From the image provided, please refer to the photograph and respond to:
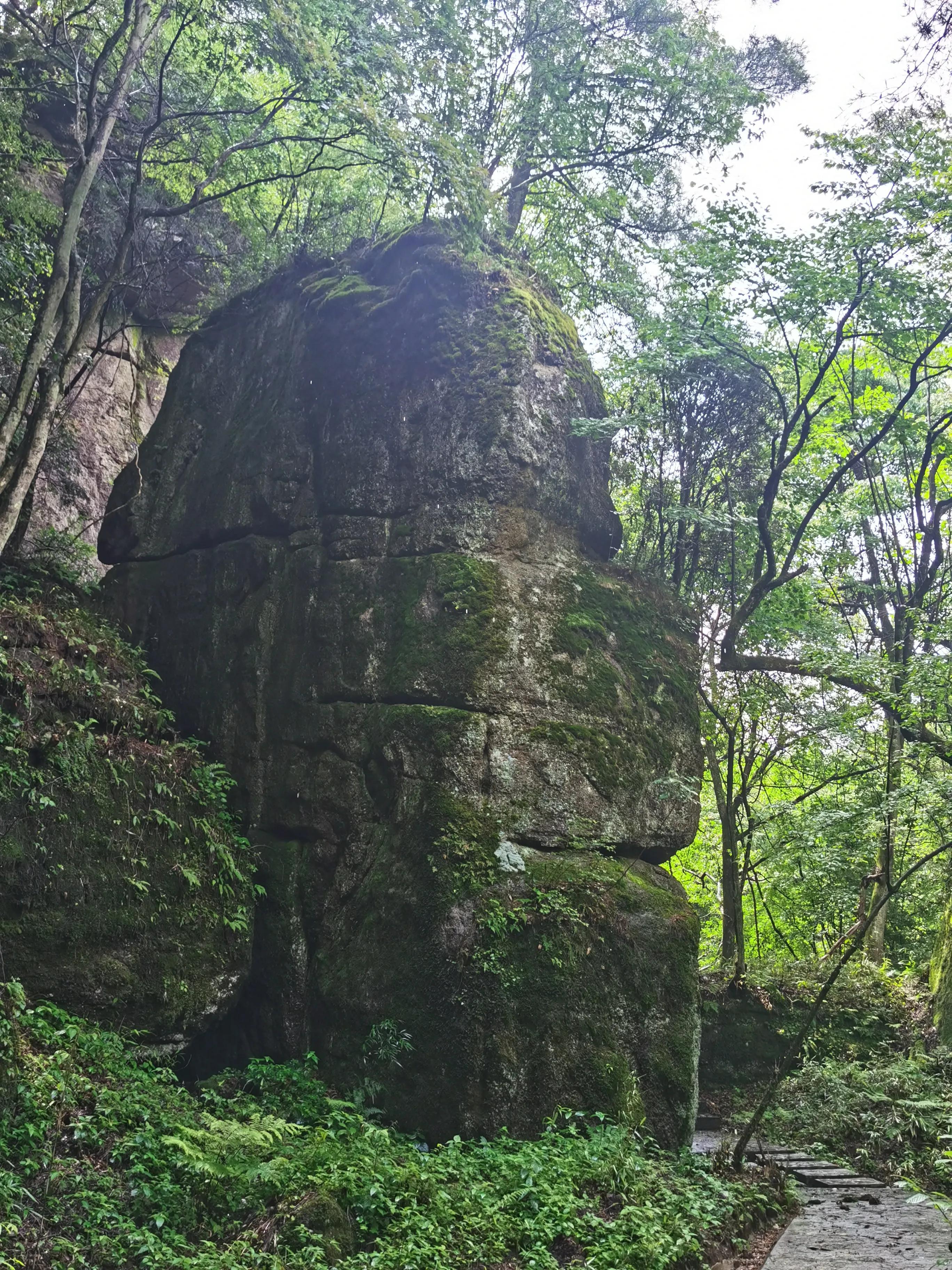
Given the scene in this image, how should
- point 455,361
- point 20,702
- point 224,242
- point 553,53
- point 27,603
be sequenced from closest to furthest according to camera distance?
point 20,702 < point 27,603 < point 455,361 < point 553,53 < point 224,242

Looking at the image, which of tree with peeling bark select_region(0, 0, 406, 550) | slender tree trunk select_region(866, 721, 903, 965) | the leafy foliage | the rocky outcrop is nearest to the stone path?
slender tree trunk select_region(866, 721, 903, 965)

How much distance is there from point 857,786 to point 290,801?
32.4 ft

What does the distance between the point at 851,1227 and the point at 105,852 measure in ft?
22.2

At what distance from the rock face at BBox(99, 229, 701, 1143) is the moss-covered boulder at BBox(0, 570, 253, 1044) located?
736 millimetres

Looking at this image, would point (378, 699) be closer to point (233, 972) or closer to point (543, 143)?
point (233, 972)

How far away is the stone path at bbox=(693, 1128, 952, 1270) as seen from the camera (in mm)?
5637

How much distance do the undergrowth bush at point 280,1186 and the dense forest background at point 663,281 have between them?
9.29 feet

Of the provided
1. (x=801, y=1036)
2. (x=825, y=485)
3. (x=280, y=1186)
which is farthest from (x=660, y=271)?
(x=280, y=1186)

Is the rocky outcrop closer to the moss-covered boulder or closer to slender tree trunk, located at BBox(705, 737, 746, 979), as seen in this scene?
the moss-covered boulder

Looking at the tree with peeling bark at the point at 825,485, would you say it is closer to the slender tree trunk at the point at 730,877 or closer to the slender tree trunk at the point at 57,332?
the slender tree trunk at the point at 730,877

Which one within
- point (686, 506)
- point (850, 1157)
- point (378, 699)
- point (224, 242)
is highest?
point (224, 242)

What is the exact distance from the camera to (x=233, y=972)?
857 centimetres

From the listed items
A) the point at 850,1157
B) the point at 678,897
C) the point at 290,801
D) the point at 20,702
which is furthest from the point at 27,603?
the point at 850,1157

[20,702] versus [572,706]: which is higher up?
[572,706]
